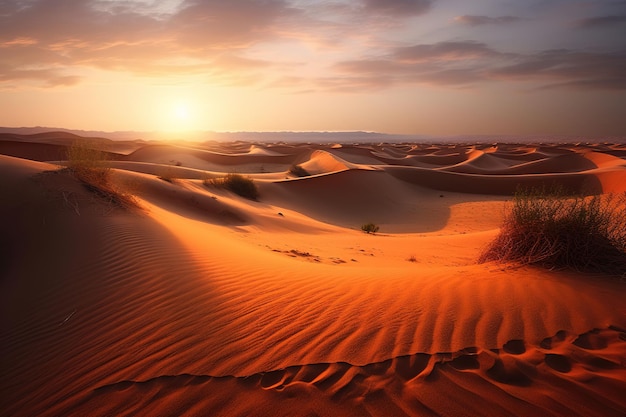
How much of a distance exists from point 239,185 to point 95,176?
386 inches

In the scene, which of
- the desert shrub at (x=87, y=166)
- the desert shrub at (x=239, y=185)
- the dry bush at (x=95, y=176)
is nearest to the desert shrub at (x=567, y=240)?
the dry bush at (x=95, y=176)

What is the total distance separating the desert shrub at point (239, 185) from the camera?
59.2 feet

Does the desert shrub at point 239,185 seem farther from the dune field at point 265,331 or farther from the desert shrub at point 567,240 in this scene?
the desert shrub at point 567,240

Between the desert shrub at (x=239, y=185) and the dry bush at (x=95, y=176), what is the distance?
8.18 metres

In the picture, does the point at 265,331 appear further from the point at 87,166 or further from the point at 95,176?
the point at 87,166

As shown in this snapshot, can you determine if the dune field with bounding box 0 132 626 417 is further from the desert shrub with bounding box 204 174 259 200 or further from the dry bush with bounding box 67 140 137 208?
the desert shrub with bounding box 204 174 259 200

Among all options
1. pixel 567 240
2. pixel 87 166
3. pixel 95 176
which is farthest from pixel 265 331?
pixel 87 166

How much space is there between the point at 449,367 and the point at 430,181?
2561 cm

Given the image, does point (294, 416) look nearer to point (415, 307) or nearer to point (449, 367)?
point (449, 367)

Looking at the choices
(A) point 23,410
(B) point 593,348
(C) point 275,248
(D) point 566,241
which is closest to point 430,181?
(C) point 275,248

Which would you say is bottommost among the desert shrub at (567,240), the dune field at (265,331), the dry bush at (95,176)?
the dune field at (265,331)

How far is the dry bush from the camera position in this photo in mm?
7934

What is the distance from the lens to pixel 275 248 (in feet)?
27.4

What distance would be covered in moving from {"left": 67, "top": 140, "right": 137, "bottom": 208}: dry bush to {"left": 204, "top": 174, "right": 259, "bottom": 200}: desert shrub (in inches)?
322
